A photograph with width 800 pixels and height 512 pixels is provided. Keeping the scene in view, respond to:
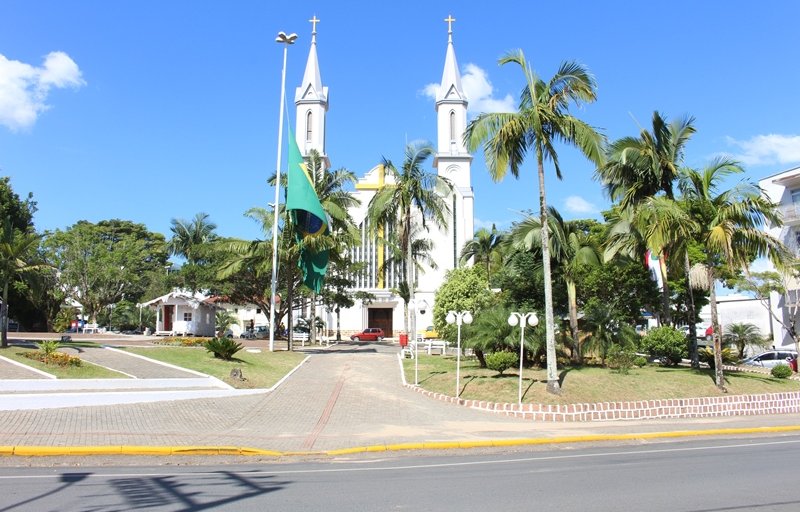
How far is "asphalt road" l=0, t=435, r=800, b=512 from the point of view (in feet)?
22.9

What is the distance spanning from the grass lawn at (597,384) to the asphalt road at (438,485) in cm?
606

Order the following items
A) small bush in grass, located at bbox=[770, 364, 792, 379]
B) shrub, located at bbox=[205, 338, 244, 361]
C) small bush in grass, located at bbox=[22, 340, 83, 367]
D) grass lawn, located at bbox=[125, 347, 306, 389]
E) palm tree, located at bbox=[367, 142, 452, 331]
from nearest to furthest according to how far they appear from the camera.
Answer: small bush in grass, located at bbox=[22, 340, 83, 367] → grass lawn, located at bbox=[125, 347, 306, 389] → small bush in grass, located at bbox=[770, 364, 792, 379] → shrub, located at bbox=[205, 338, 244, 361] → palm tree, located at bbox=[367, 142, 452, 331]

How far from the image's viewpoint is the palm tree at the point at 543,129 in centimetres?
1748

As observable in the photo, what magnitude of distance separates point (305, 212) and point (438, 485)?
22.8 m

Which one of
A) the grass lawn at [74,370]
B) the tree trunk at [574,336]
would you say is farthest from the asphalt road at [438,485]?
the tree trunk at [574,336]

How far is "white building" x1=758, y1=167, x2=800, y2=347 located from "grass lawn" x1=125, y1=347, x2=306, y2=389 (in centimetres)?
2739

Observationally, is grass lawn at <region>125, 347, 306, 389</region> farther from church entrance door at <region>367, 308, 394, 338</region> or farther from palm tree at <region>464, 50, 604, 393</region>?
church entrance door at <region>367, 308, 394, 338</region>

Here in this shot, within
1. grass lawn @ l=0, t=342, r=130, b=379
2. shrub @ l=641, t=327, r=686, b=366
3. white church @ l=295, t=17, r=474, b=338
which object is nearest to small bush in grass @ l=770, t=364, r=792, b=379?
shrub @ l=641, t=327, r=686, b=366

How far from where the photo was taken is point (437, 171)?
6322 cm

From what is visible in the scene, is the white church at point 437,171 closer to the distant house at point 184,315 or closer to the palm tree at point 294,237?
the distant house at point 184,315

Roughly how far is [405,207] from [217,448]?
709 inches

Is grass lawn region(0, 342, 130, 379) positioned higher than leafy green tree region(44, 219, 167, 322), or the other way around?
leafy green tree region(44, 219, 167, 322)

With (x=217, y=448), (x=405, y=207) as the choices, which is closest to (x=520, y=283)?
(x=405, y=207)

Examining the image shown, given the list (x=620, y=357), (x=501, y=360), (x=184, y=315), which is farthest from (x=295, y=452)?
(x=184, y=315)
